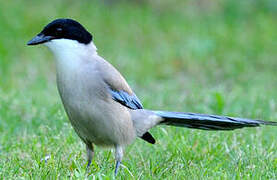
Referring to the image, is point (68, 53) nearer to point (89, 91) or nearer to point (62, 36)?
point (62, 36)

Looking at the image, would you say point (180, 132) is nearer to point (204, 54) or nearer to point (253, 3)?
point (204, 54)

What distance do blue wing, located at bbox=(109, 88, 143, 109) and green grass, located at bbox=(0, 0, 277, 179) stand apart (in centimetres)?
53

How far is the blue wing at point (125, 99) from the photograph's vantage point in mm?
5058

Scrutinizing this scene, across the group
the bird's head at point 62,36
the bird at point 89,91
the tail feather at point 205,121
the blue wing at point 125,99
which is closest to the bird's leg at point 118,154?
the bird at point 89,91

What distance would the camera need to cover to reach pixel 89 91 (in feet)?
15.8

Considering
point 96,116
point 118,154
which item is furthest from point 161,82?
point 96,116

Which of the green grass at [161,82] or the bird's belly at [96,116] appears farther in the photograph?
the green grass at [161,82]

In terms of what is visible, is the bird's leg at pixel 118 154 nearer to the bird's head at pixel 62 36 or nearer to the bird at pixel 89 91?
the bird at pixel 89 91

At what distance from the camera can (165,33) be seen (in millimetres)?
11891

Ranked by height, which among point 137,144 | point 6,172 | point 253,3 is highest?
point 253,3

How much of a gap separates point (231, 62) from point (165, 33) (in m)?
1.89

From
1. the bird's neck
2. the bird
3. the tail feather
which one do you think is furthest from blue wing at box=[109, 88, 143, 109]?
the bird's neck

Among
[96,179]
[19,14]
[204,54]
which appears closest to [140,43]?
[204,54]

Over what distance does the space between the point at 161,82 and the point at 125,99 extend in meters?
4.78
